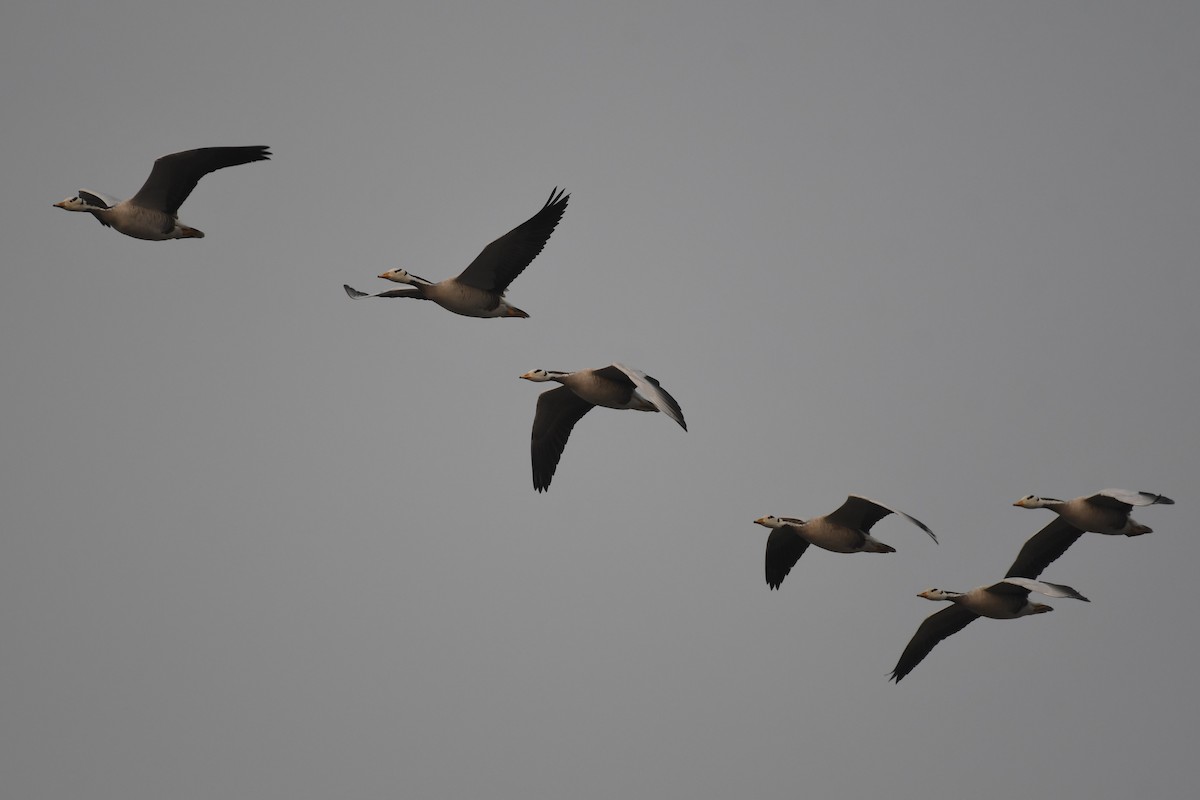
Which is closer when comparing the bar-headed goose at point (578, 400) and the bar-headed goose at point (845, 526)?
the bar-headed goose at point (578, 400)

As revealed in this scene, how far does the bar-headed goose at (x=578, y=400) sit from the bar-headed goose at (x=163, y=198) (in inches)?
234

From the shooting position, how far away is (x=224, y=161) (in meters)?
26.2

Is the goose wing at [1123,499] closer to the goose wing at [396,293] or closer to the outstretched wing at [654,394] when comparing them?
the outstretched wing at [654,394]

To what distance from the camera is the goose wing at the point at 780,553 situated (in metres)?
30.1

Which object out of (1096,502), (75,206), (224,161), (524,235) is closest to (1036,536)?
(1096,502)

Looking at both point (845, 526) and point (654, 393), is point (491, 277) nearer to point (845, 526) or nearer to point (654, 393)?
point (654, 393)

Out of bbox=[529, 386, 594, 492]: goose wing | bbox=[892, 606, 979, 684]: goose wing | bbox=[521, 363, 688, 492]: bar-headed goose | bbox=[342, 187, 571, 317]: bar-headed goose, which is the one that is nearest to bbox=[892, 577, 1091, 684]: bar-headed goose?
bbox=[892, 606, 979, 684]: goose wing

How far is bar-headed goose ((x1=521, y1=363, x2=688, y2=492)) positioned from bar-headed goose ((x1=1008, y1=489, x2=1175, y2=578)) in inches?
285

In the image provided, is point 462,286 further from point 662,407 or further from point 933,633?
point 933,633

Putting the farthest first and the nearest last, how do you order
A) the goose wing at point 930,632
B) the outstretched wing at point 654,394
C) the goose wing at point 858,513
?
the goose wing at point 930,632
the goose wing at point 858,513
the outstretched wing at point 654,394

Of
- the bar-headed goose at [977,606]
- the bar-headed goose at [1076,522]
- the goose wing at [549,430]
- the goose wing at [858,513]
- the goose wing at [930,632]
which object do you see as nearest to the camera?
the bar-headed goose at [977,606]

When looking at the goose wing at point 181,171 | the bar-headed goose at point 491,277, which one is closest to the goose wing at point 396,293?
the bar-headed goose at point 491,277

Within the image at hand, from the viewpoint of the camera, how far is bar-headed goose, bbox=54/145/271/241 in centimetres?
2592

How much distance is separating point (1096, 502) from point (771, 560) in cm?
573
